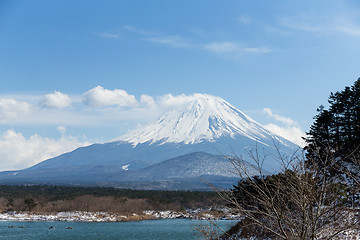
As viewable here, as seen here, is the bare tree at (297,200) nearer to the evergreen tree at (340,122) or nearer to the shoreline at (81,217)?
the evergreen tree at (340,122)

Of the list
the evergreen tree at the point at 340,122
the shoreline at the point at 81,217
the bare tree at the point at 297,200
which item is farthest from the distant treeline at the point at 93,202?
the bare tree at the point at 297,200

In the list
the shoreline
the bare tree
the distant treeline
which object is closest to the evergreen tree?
the bare tree

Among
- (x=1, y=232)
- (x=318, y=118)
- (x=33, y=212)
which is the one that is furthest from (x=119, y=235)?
(x=33, y=212)

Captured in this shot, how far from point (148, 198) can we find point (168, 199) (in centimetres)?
611

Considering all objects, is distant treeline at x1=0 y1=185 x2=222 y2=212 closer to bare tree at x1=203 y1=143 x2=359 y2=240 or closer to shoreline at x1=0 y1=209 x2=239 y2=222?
shoreline at x1=0 y1=209 x2=239 y2=222

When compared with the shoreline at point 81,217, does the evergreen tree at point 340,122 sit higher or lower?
higher

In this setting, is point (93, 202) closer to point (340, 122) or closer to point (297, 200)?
point (340, 122)

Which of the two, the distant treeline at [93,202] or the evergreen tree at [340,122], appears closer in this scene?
the evergreen tree at [340,122]

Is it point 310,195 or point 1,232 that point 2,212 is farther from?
point 310,195

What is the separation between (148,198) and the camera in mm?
101312

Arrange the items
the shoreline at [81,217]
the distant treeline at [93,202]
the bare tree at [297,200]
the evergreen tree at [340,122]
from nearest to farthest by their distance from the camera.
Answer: the bare tree at [297,200] < the evergreen tree at [340,122] < the shoreline at [81,217] < the distant treeline at [93,202]

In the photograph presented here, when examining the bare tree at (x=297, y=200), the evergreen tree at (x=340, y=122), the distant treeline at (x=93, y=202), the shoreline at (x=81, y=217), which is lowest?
the shoreline at (x=81, y=217)

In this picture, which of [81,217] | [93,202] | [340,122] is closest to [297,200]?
[340,122]

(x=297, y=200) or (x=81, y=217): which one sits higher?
(x=297, y=200)
